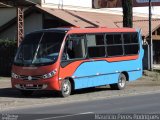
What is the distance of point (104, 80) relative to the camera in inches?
933

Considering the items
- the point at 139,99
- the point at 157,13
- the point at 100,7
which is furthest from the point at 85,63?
the point at 157,13

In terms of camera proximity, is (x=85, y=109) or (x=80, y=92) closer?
(x=85, y=109)

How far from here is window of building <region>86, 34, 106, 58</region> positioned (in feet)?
75.2

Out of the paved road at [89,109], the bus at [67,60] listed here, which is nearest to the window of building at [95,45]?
the bus at [67,60]

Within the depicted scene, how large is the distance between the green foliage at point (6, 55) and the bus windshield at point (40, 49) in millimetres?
10381

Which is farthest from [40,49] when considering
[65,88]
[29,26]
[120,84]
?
[29,26]

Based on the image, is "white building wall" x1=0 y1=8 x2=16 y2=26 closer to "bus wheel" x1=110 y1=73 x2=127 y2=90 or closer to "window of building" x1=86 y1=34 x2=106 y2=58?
"bus wheel" x1=110 y1=73 x2=127 y2=90

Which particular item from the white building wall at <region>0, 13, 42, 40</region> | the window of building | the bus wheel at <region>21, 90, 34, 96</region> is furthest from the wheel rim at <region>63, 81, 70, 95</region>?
the white building wall at <region>0, 13, 42, 40</region>

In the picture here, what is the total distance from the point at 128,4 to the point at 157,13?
19863 mm

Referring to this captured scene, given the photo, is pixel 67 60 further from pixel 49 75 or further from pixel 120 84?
pixel 120 84

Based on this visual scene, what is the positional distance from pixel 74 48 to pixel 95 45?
5.22 ft

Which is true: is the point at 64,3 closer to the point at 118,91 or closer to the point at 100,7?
the point at 100,7

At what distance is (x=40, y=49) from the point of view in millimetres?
21438

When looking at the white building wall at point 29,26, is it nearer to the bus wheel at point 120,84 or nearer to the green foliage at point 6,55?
the green foliage at point 6,55
